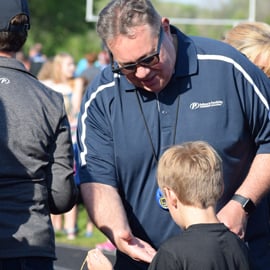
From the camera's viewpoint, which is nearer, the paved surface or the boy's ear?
the boy's ear

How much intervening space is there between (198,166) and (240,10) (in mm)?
22031

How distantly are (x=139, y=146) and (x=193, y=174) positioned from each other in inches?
26.2

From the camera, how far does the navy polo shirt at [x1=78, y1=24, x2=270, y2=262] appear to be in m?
4.48

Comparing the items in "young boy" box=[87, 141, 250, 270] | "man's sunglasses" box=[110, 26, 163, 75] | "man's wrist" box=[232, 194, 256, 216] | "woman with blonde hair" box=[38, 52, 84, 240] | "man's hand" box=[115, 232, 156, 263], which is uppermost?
"man's sunglasses" box=[110, 26, 163, 75]

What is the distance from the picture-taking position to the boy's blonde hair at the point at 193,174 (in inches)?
153

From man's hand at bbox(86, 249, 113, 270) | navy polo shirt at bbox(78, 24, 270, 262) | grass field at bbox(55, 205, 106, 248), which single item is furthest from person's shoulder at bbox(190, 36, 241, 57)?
grass field at bbox(55, 205, 106, 248)

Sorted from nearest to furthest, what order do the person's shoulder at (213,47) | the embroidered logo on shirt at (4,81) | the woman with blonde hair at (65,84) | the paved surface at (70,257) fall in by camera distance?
1. the embroidered logo on shirt at (4,81)
2. the person's shoulder at (213,47)
3. the paved surface at (70,257)
4. the woman with blonde hair at (65,84)

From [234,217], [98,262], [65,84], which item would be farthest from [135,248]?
[65,84]

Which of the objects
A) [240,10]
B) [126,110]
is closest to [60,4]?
[240,10]

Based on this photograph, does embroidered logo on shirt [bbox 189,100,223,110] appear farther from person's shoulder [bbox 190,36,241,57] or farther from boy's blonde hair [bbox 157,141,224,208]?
boy's blonde hair [bbox 157,141,224,208]

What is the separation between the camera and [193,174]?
3.88 m

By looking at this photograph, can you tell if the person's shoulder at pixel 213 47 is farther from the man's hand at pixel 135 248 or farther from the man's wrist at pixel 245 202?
the man's hand at pixel 135 248

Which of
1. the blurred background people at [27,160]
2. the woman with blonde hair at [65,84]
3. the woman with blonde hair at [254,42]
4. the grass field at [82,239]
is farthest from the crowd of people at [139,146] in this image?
the woman with blonde hair at [65,84]

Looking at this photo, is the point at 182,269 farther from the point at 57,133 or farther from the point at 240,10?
the point at 240,10
